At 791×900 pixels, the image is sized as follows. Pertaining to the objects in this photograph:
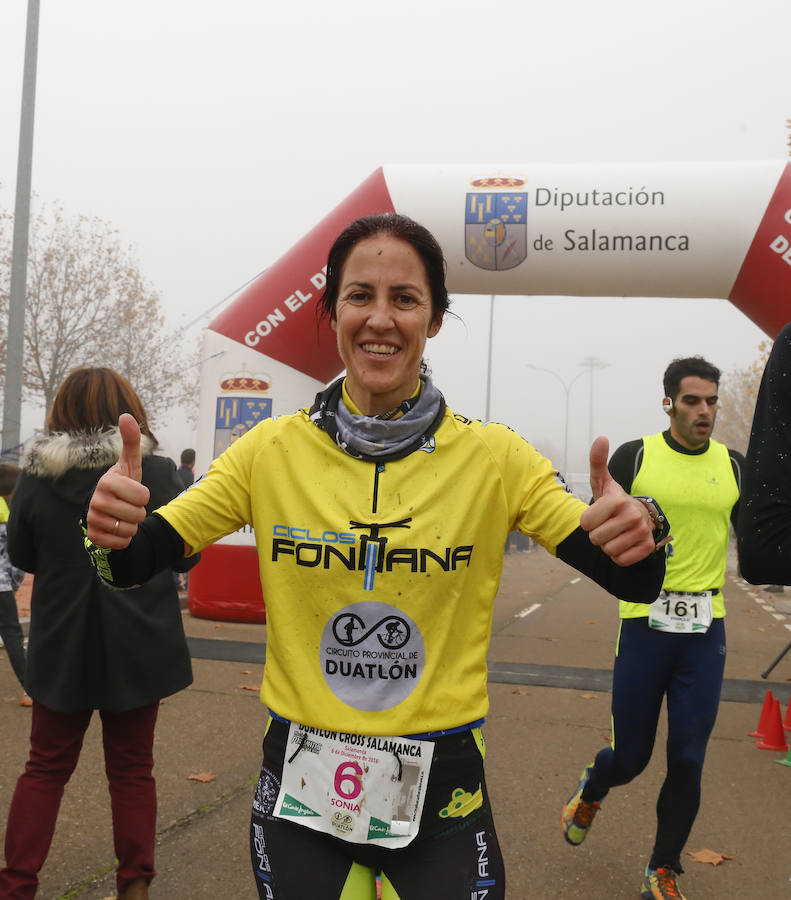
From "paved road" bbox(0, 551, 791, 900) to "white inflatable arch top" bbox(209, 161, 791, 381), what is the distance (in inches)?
139

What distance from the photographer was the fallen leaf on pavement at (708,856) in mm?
3965

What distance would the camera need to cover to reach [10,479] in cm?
670

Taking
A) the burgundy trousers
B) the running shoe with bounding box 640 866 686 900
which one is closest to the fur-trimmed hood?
the burgundy trousers

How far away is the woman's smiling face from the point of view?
6.37 ft

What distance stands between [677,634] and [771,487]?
2280 mm

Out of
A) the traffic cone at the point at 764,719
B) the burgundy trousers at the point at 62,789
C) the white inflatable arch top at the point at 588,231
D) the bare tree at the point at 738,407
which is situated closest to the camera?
the burgundy trousers at the point at 62,789

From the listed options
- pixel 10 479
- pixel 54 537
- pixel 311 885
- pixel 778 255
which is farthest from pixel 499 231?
pixel 311 885

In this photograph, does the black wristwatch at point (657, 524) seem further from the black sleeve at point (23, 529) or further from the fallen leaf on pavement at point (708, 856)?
the fallen leaf on pavement at point (708, 856)

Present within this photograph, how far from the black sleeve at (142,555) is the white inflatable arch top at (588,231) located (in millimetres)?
7100

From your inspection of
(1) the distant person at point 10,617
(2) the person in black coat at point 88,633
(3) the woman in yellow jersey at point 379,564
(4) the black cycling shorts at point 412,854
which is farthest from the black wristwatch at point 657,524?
(1) the distant person at point 10,617

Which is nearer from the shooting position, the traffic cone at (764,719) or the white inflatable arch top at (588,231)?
the traffic cone at (764,719)

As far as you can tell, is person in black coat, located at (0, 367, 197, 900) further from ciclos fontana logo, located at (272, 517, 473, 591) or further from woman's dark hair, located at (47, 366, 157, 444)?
ciclos fontana logo, located at (272, 517, 473, 591)

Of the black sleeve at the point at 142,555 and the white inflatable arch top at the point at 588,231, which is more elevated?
the white inflatable arch top at the point at 588,231

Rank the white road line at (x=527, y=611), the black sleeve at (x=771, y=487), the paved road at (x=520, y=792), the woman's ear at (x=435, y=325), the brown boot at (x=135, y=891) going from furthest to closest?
the white road line at (x=527, y=611)
the paved road at (x=520, y=792)
the brown boot at (x=135, y=891)
the woman's ear at (x=435, y=325)
the black sleeve at (x=771, y=487)
